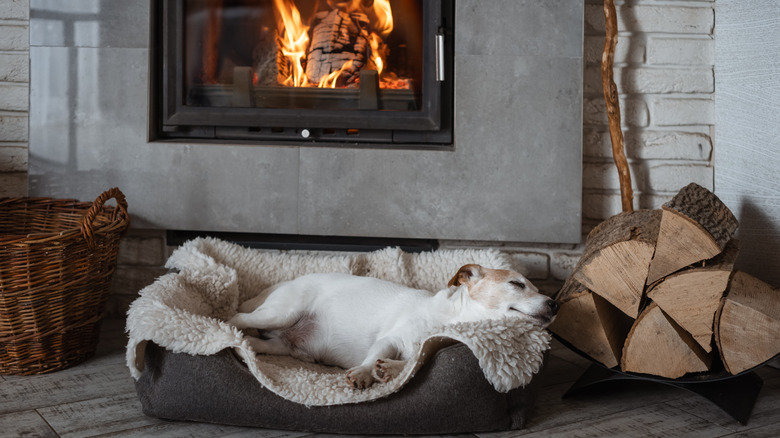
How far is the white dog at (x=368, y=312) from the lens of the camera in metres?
1.68

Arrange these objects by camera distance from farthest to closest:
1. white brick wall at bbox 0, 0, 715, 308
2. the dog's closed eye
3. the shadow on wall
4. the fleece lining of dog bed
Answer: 1. white brick wall at bbox 0, 0, 715, 308
2. the shadow on wall
3. the dog's closed eye
4. the fleece lining of dog bed

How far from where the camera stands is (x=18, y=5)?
2.41 m

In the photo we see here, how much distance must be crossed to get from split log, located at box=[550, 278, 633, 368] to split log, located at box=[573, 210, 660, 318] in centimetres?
4

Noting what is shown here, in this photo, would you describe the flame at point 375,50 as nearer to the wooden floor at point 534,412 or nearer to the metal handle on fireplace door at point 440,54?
the metal handle on fireplace door at point 440,54

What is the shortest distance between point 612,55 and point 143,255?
5.77 feet

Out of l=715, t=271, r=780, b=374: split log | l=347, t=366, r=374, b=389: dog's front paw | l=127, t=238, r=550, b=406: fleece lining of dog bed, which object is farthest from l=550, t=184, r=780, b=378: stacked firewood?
l=347, t=366, r=374, b=389: dog's front paw

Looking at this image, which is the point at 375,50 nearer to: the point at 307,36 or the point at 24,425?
the point at 307,36

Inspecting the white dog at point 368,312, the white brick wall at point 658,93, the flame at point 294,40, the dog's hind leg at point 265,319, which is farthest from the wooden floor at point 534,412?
the flame at point 294,40

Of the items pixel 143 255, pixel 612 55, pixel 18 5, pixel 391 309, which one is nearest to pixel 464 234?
pixel 391 309

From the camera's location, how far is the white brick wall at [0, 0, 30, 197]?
241 centimetres

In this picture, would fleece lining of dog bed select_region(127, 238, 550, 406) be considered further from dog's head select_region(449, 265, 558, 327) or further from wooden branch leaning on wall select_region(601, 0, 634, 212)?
wooden branch leaning on wall select_region(601, 0, 634, 212)

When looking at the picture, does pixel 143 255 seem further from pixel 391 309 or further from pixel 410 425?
pixel 410 425

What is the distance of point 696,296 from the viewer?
5.29 ft

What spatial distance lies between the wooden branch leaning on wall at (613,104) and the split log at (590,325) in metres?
0.63
